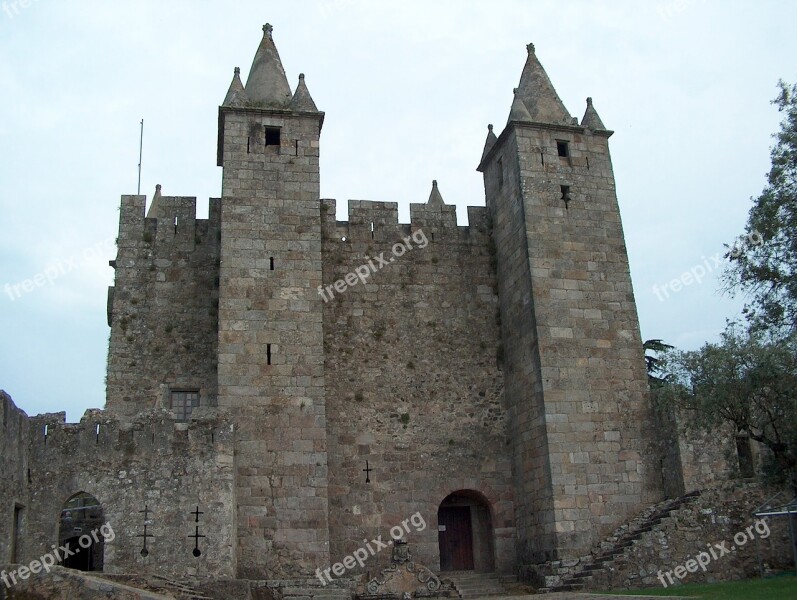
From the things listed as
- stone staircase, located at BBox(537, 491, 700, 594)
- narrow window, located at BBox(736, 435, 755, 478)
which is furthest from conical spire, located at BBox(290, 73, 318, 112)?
narrow window, located at BBox(736, 435, 755, 478)

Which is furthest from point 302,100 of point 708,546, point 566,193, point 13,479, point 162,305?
point 708,546

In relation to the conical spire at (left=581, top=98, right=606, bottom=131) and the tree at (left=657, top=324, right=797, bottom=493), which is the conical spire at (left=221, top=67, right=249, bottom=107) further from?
the tree at (left=657, top=324, right=797, bottom=493)

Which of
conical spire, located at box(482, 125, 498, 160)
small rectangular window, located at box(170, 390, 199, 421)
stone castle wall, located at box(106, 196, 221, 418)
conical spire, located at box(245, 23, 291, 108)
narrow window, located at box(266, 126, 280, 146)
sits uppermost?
conical spire, located at box(245, 23, 291, 108)

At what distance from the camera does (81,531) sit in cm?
2188

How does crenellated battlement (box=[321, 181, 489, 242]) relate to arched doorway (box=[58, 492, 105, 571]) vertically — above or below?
above

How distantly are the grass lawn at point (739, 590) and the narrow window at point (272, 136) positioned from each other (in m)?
13.9

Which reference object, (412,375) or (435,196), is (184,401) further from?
(435,196)

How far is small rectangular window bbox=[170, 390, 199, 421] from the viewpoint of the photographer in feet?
71.2

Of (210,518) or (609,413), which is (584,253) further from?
(210,518)

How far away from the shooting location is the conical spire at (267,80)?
23156mm

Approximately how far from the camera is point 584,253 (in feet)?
74.4

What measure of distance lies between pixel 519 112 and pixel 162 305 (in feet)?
36.4

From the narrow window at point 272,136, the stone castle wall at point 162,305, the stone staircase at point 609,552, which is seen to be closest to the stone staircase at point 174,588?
the stone castle wall at point 162,305

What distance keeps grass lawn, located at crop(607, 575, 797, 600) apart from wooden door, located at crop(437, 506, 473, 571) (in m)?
5.59
